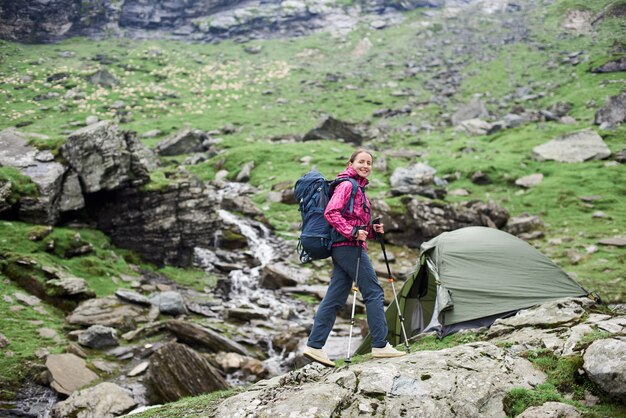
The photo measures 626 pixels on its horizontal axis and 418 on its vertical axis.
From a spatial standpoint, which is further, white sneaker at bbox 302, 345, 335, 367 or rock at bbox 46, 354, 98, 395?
rock at bbox 46, 354, 98, 395

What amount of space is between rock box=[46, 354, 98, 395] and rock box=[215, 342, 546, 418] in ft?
18.8

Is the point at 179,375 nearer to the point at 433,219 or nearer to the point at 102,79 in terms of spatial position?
the point at 433,219

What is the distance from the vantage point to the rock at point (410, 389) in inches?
230

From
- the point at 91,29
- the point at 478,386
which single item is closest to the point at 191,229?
the point at 478,386

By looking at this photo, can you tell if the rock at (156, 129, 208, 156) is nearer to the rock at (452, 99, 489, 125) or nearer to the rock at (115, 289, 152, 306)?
the rock at (452, 99, 489, 125)

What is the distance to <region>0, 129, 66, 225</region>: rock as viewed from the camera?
16438 millimetres

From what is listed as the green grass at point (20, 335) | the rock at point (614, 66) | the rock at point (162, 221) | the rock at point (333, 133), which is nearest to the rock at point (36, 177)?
the rock at point (162, 221)

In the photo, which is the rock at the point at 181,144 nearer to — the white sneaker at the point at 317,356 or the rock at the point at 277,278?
the rock at the point at 277,278

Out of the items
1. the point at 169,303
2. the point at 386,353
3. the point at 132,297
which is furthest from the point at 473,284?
the point at 132,297

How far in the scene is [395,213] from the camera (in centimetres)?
2473

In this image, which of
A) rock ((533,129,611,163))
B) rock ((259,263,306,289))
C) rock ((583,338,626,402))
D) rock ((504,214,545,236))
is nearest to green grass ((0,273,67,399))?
rock ((259,263,306,289))

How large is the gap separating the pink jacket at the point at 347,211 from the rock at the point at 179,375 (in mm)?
5916

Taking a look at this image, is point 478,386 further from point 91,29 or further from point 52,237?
point 91,29

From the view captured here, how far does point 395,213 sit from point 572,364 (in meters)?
18.5
